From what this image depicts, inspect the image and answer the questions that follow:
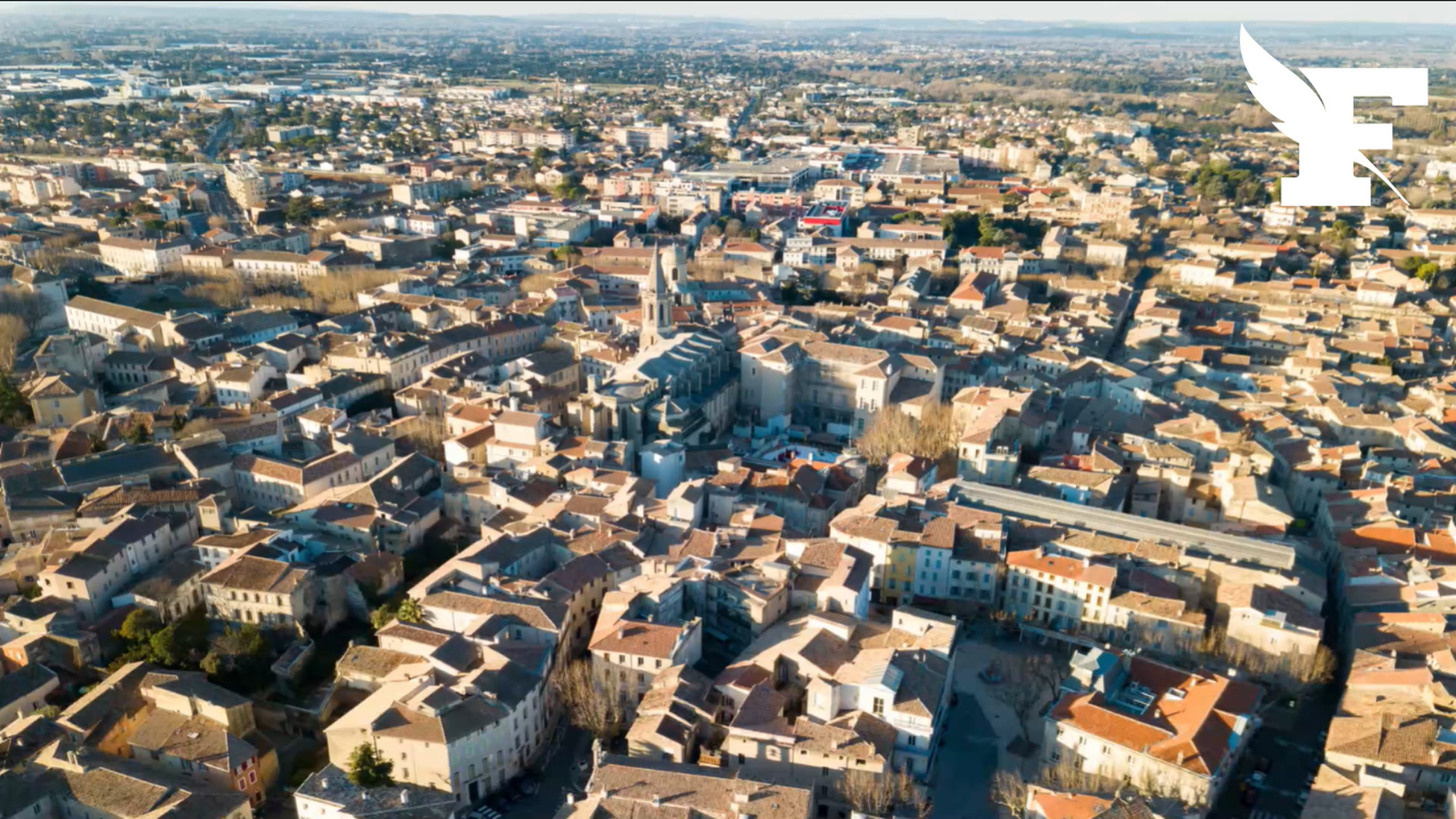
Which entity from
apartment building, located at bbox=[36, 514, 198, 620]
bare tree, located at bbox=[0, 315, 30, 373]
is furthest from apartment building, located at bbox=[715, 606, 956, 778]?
bare tree, located at bbox=[0, 315, 30, 373]

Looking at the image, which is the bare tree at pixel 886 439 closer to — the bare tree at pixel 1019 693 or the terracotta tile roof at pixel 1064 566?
the terracotta tile roof at pixel 1064 566

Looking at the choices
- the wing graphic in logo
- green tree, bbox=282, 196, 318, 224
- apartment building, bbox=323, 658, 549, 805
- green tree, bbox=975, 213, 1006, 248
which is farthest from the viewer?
green tree, bbox=282, 196, 318, 224

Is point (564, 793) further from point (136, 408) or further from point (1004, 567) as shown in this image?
point (136, 408)

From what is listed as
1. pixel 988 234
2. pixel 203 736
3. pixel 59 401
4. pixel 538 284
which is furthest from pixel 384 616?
pixel 988 234

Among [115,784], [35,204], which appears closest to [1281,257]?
[115,784]

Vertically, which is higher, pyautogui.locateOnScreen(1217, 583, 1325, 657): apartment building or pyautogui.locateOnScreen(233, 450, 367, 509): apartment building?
pyautogui.locateOnScreen(233, 450, 367, 509): apartment building

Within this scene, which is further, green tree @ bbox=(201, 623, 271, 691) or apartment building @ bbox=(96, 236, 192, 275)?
apartment building @ bbox=(96, 236, 192, 275)

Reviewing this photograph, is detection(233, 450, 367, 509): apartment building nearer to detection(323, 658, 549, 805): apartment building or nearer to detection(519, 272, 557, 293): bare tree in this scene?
detection(323, 658, 549, 805): apartment building
